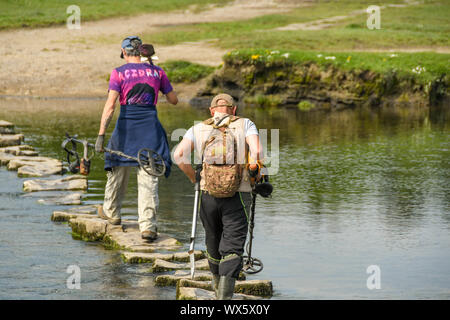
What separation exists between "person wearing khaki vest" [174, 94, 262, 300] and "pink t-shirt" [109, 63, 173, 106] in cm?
193

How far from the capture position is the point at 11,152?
15.8 meters

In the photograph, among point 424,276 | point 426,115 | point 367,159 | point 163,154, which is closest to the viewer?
point 424,276

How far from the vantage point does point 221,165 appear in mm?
6895

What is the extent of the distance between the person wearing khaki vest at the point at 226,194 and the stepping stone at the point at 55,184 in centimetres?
557

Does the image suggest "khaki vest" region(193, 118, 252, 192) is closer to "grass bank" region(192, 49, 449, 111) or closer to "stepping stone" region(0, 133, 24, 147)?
"stepping stone" region(0, 133, 24, 147)

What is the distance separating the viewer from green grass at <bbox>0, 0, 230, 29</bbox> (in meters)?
47.8

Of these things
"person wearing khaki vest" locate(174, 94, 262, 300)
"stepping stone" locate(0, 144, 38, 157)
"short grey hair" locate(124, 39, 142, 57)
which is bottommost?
"stepping stone" locate(0, 144, 38, 157)

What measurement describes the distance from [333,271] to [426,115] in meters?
16.8

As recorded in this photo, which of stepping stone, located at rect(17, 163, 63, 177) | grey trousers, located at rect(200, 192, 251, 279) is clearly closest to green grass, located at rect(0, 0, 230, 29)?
stepping stone, located at rect(17, 163, 63, 177)

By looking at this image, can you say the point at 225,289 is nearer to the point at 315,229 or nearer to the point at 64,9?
the point at 315,229

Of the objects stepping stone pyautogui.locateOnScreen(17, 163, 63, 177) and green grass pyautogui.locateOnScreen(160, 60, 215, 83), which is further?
green grass pyautogui.locateOnScreen(160, 60, 215, 83)

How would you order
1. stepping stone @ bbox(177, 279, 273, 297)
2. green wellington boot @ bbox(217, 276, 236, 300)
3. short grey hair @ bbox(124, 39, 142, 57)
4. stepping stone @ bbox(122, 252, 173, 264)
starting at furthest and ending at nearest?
1. short grey hair @ bbox(124, 39, 142, 57)
2. stepping stone @ bbox(122, 252, 173, 264)
3. stepping stone @ bbox(177, 279, 273, 297)
4. green wellington boot @ bbox(217, 276, 236, 300)
